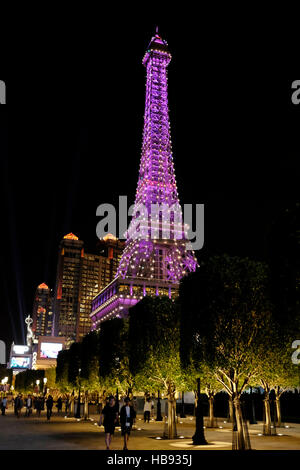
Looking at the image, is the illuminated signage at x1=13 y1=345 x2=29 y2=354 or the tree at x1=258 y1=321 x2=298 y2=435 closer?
the tree at x1=258 y1=321 x2=298 y2=435

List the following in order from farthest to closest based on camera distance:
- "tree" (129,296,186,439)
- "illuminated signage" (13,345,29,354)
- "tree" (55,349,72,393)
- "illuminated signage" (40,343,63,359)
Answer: "illuminated signage" (13,345,29,354), "illuminated signage" (40,343,63,359), "tree" (55,349,72,393), "tree" (129,296,186,439)

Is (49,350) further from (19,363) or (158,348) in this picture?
(158,348)

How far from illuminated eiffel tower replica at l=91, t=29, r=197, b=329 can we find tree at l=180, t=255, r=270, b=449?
10179 centimetres

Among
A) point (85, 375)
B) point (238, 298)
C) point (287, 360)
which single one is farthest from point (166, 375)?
point (85, 375)

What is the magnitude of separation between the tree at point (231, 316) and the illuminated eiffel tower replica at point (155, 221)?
102 metres

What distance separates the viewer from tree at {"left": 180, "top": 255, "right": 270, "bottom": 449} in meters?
21.2

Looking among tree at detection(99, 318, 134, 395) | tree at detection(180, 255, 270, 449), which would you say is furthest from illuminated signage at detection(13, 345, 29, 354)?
tree at detection(180, 255, 270, 449)

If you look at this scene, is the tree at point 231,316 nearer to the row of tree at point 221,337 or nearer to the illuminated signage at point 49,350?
the row of tree at point 221,337

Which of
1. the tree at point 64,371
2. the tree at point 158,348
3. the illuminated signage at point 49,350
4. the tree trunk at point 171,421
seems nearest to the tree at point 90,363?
the tree at point 64,371

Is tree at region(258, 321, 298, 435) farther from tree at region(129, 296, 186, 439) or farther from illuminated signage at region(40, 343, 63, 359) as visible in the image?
illuminated signage at region(40, 343, 63, 359)

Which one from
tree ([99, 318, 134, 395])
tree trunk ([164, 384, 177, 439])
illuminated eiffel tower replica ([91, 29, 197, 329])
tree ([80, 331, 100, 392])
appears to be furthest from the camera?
illuminated eiffel tower replica ([91, 29, 197, 329])

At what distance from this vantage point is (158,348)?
101ft

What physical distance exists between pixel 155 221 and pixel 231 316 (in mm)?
108940

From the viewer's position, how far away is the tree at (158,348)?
29.8m
